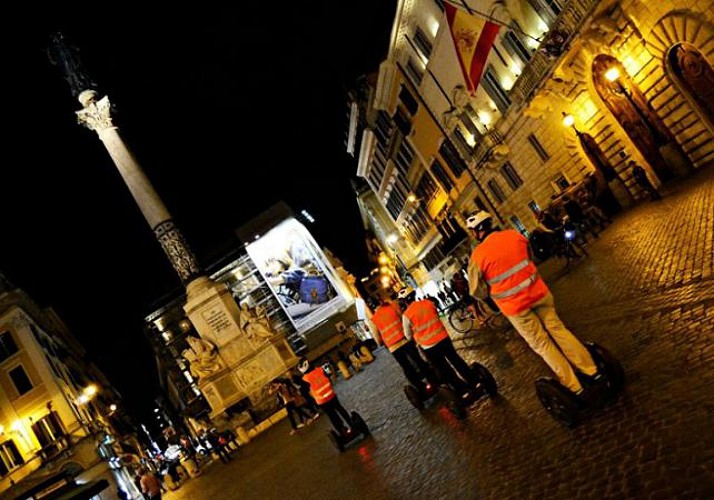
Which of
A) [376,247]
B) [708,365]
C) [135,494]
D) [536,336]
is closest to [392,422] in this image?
[536,336]

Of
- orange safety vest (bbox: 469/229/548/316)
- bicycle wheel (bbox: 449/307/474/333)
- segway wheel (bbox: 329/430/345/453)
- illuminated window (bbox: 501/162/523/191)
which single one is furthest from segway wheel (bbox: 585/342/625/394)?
illuminated window (bbox: 501/162/523/191)

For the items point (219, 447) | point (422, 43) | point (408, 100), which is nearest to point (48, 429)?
point (219, 447)

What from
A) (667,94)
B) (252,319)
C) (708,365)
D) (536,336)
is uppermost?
(252,319)

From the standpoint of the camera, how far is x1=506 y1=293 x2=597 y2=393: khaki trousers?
5047mm

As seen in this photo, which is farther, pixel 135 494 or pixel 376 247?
pixel 376 247

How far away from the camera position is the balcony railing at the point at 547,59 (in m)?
17.6

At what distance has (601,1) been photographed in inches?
656

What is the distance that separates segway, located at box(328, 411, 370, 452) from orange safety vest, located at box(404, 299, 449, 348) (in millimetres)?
2716

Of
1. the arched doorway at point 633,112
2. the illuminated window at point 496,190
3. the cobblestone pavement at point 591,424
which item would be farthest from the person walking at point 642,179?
the illuminated window at point 496,190

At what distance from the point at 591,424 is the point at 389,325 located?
180 inches

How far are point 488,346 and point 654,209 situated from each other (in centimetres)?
787

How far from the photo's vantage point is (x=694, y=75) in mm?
15969

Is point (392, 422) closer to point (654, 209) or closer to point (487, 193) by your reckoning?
point (654, 209)

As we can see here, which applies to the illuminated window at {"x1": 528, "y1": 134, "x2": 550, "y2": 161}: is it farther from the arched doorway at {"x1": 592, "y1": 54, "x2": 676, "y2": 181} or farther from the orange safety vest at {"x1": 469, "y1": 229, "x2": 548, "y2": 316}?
the orange safety vest at {"x1": 469, "y1": 229, "x2": 548, "y2": 316}
